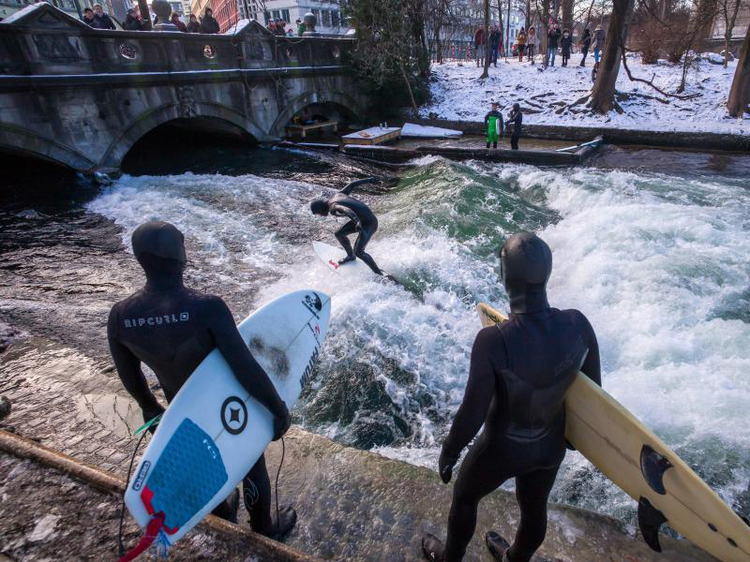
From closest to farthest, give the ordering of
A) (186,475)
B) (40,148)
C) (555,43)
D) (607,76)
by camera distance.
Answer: (186,475), (40,148), (607,76), (555,43)

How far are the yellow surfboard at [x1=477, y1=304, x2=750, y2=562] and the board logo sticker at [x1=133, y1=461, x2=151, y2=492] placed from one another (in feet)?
7.17

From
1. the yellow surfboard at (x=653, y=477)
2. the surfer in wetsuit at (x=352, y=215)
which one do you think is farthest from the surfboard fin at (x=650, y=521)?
the surfer in wetsuit at (x=352, y=215)

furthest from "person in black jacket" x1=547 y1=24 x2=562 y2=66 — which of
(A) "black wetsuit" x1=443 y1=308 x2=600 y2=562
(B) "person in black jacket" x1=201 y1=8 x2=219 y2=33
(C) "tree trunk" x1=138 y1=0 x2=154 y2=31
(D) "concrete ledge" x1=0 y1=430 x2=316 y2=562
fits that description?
(D) "concrete ledge" x1=0 y1=430 x2=316 y2=562

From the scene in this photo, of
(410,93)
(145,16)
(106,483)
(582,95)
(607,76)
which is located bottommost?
(106,483)

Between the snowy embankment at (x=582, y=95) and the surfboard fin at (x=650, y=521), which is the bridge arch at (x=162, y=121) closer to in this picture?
the snowy embankment at (x=582, y=95)

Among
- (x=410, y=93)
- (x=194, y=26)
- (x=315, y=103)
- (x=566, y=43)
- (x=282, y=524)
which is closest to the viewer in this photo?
(x=282, y=524)

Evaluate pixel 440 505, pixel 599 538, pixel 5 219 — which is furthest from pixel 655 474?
pixel 5 219

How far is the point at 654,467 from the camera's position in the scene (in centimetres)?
217

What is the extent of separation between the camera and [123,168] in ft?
52.2

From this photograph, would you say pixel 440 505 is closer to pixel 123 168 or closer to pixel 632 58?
pixel 123 168

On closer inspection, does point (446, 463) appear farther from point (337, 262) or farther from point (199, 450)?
point (337, 262)

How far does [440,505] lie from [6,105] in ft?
46.9

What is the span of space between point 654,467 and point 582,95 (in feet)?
72.6

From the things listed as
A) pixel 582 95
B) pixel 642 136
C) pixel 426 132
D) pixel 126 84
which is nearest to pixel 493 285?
pixel 126 84
